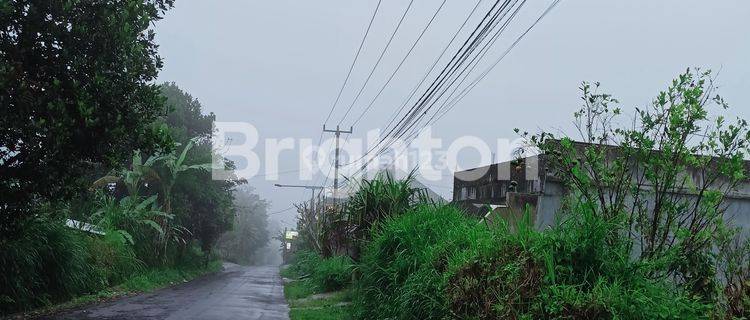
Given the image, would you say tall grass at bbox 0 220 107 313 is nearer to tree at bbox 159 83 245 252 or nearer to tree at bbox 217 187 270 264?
tree at bbox 159 83 245 252

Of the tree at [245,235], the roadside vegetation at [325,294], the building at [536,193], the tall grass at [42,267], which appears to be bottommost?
the tree at [245,235]

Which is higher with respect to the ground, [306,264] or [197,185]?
[197,185]

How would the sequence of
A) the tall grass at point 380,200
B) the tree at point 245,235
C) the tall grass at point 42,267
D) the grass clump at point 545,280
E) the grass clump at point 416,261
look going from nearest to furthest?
the grass clump at point 545,280 → the grass clump at point 416,261 → the tall grass at point 42,267 → the tall grass at point 380,200 → the tree at point 245,235

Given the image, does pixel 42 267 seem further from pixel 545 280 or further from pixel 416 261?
pixel 545 280

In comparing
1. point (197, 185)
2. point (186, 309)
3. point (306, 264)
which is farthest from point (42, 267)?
point (197, 185)

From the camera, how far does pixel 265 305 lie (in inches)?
588

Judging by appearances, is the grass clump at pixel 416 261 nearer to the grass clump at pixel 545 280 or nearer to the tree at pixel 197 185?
the grass clump at pixel 545 280

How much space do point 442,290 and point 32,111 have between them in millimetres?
5584

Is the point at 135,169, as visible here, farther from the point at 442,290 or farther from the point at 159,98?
the point at 442,290

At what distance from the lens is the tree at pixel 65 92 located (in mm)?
7137

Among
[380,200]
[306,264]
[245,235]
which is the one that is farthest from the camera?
[245,235]

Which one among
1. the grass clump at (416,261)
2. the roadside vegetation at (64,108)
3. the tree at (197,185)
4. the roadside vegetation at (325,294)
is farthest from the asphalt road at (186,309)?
the tree at (197,185)

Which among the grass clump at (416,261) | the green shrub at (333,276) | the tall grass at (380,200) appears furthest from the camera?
the green shrub at (333,276)

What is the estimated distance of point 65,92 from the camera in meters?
7.58
